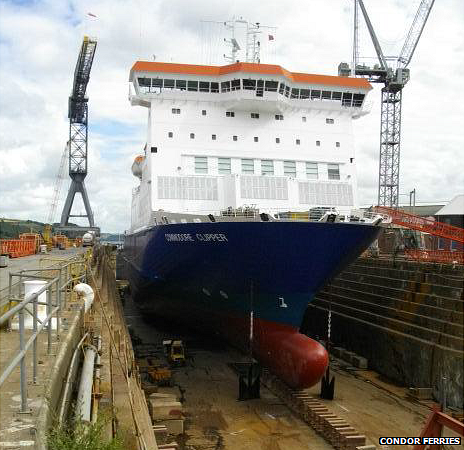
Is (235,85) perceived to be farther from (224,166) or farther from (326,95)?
(326,95)

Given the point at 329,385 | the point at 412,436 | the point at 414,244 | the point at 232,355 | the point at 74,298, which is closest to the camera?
the point at 412,436

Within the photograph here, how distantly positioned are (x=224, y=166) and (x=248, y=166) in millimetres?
772

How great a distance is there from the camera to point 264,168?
14.6 meters

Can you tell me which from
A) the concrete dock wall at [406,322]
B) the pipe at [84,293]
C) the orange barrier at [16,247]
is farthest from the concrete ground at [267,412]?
the orange barrier at [16,247]

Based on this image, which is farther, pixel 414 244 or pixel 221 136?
pixel 414 244

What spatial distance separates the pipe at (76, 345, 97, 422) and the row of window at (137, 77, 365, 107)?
11.0m

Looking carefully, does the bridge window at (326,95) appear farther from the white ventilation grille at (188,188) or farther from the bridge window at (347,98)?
the white ventilation grille at (188,188)

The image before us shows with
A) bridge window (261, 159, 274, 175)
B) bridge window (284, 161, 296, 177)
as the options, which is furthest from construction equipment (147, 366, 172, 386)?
bridge window (284, 161, 296, 177)

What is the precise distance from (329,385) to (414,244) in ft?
42.1

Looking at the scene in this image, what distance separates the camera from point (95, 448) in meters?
3.11

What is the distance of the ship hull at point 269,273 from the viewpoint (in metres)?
9.38

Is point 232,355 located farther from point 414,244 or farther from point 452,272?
point 414,244

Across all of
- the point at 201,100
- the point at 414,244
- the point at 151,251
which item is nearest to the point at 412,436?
the point at 151,251

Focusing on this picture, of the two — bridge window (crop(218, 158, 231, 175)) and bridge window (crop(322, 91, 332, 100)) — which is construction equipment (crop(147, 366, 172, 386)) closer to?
bridge window (crop(218, 158, 231, 175))
